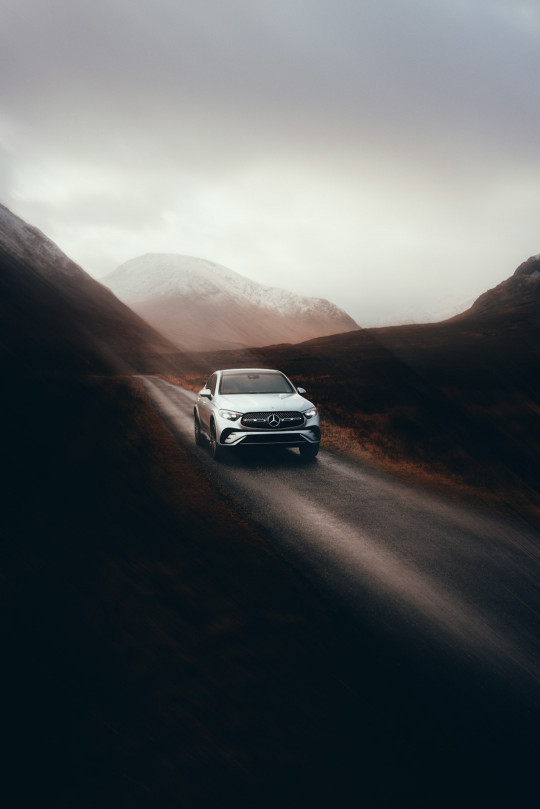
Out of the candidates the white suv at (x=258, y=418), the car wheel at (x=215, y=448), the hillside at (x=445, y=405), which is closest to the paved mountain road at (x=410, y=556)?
the car wheel at (x=215, y=448)

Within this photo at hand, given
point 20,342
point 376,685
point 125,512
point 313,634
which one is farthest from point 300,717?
point 20,342

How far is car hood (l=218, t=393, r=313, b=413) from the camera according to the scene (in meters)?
Result: 9.96

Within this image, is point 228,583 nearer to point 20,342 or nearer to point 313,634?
point 313,634

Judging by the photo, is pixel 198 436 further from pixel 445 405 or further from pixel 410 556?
pixel 445 405

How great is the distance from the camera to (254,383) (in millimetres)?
11336

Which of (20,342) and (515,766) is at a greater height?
(20,342)

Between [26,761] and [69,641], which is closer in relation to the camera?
[26,761]

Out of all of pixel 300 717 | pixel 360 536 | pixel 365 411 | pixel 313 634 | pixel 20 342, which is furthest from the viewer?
pixel 20 342

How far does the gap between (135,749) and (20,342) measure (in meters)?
81.7

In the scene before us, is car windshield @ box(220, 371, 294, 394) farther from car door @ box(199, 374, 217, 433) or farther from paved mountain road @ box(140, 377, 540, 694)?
paved mountain road @ box(140, 377, 540, 694)

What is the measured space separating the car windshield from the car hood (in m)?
0.28

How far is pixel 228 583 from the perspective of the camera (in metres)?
4.84

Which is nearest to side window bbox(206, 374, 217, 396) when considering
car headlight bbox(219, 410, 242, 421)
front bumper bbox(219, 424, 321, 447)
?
car headlight bbox(219, 410, 242, 421)

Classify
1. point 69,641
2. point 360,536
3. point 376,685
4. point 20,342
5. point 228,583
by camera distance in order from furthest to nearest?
point 20,342 < point 360,536 < point 228,583 < point 69,641 < point 376,685
